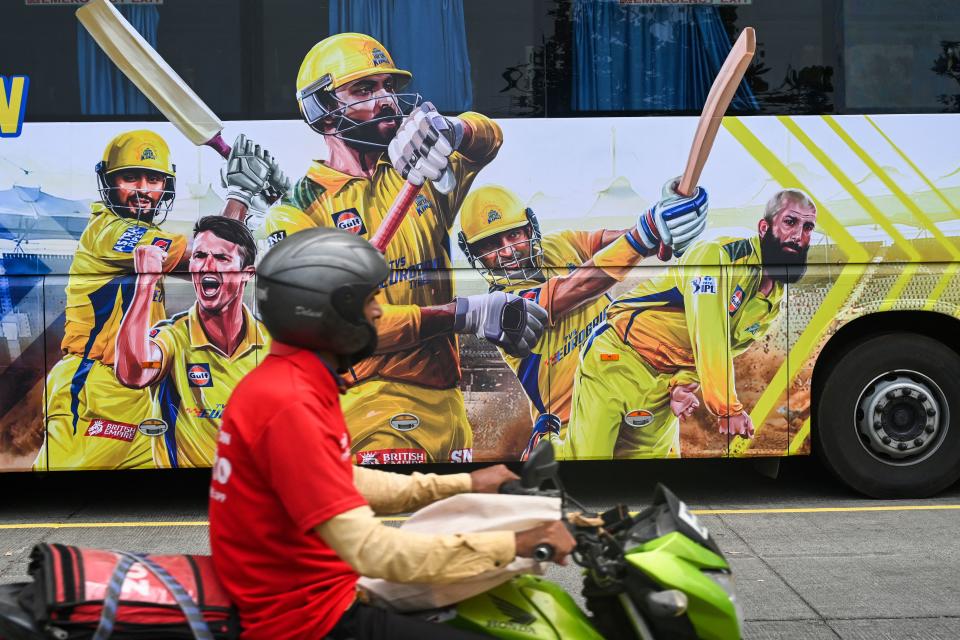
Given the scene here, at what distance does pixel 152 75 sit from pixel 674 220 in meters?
3.71

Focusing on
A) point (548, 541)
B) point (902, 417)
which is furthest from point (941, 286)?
point (548, 541)

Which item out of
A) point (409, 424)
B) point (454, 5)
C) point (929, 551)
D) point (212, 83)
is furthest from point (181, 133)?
point (929, 551)

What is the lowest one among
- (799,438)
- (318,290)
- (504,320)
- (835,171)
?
(799,438)

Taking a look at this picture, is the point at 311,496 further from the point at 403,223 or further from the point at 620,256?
the point at 620,256

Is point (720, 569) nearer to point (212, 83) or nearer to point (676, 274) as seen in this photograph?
point (676, 274)

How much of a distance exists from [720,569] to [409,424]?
480 cm

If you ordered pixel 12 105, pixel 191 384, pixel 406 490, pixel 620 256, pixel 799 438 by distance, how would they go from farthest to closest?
pixel 799 438
pixel 620 256
pixel 191 384
pixel 12 105
pixel 406 490

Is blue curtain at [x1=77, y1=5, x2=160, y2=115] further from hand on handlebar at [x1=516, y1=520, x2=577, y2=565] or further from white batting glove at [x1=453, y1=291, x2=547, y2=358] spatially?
hand on handlebar at [x1=516, y1=520, x2=577, y2=565]

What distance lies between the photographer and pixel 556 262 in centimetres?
716

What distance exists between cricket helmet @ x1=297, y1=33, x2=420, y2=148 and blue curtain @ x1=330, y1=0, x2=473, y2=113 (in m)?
0.07

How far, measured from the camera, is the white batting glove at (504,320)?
717 cm

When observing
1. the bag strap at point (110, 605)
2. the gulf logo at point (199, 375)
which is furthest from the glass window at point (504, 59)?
the bag strap at point (110, 605)

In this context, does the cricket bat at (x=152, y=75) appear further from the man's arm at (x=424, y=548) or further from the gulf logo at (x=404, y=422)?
the man's arm at (x=424, y=548)

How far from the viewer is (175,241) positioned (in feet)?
23.1
